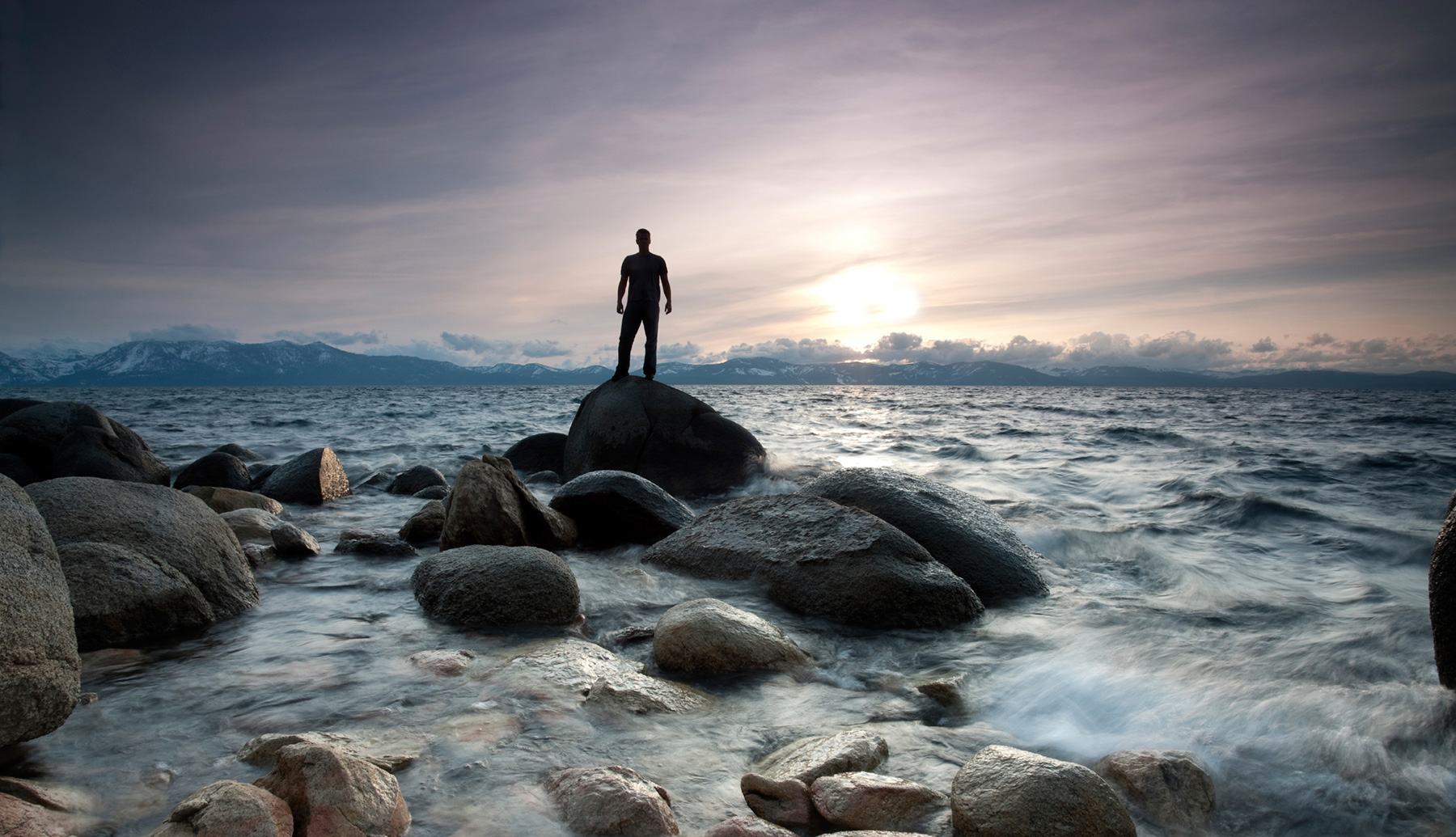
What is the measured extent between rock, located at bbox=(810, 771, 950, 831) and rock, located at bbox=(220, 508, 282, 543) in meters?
6.05

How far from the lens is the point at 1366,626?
15.9 feet

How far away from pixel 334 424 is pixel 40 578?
24.3m

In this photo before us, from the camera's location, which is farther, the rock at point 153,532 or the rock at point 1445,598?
the rock at point 153,532

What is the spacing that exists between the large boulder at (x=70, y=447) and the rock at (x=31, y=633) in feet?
26.1

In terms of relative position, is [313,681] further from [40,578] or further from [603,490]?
[603,490]

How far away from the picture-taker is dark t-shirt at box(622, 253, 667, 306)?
10.9 m

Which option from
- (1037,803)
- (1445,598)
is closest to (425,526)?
(1037,803)

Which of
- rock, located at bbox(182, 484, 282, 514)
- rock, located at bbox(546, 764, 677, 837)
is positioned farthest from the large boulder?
rock, located at bbox(546, 764, 677, 837)

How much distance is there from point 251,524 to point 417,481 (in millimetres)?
3498

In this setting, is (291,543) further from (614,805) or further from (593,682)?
(614,805)

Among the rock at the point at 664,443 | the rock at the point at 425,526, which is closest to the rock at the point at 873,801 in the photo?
the rock at the point at 425,526

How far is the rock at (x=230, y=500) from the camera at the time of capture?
25.1 feet

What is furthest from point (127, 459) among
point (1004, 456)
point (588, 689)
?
point (1004, 456)

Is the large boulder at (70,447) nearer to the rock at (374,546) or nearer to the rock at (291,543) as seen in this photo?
the rock at (291,543)
